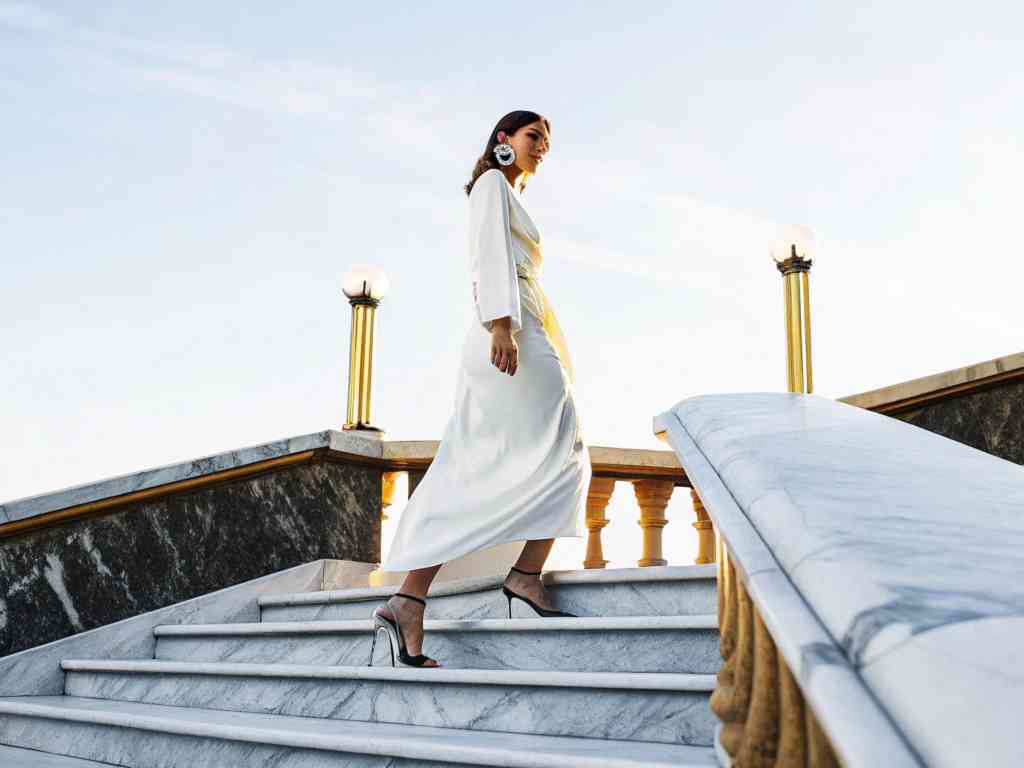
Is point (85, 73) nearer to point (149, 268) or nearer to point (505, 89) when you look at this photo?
point (149, 268)

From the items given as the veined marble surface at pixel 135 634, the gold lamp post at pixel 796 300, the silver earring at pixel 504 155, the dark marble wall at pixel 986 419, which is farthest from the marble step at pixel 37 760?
the dark marble wall at pixel 986 419

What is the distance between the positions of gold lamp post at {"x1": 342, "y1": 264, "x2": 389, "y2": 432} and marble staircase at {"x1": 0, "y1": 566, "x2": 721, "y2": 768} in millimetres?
1451

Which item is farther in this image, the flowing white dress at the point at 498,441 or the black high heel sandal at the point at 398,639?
the flowing white dress at the point at 498,441

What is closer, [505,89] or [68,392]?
[68,392]

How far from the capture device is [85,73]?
8883 mm

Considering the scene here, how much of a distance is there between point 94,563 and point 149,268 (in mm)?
5719

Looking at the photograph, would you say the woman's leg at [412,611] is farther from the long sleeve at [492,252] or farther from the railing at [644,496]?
the railing at [644,496]

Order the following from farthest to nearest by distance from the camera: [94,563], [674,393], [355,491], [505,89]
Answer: [505,89] → [674,393] → [355,491] → [94,563]

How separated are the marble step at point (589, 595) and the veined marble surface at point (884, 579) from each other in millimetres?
1263

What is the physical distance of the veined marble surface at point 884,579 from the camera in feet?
2.84

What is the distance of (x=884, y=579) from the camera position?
105 cm

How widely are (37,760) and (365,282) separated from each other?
2.94 m

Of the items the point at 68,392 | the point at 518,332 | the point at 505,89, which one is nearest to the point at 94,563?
the point at 518,332

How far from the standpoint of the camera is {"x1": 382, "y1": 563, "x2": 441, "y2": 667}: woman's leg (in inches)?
120
